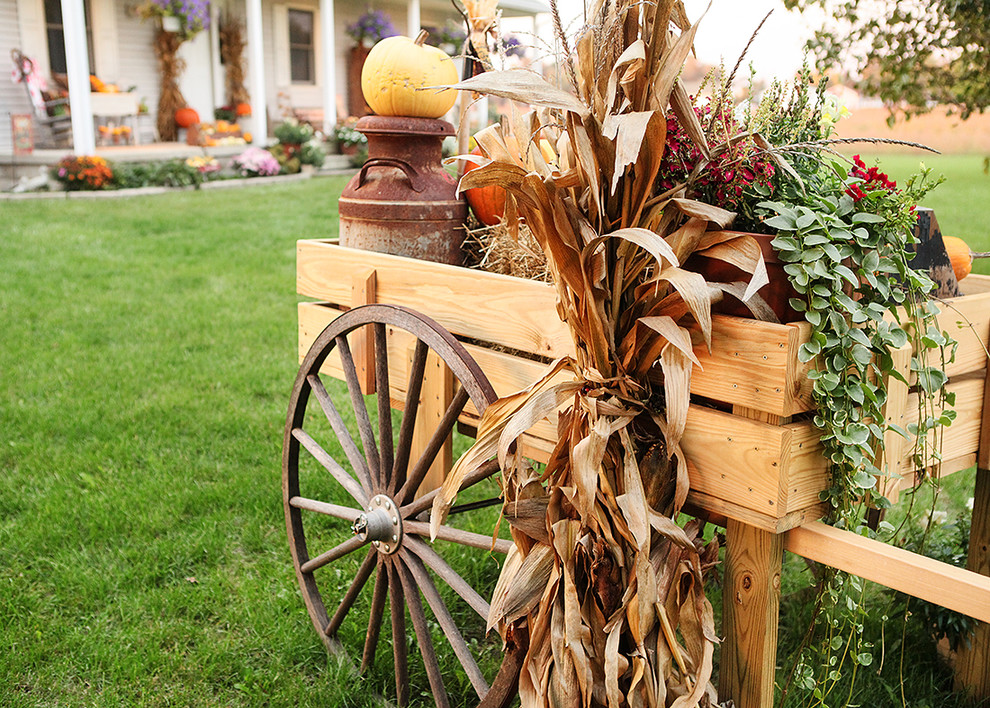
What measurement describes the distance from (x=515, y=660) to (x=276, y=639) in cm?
111

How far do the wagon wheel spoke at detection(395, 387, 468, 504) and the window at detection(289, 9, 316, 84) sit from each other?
1391 centimetres

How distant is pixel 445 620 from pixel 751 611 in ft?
2.31

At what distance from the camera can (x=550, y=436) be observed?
1928 mm

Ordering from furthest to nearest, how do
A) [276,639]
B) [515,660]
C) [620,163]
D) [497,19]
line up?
1. [276,639]
2. [497,19]
3. [515,660]
4. [620,163]

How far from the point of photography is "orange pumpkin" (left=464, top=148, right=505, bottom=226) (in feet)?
7.84

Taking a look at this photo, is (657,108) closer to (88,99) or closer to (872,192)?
(872,192)

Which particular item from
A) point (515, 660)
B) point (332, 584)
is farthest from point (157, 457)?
point (515, 660)

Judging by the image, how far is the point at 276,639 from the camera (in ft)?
8.33

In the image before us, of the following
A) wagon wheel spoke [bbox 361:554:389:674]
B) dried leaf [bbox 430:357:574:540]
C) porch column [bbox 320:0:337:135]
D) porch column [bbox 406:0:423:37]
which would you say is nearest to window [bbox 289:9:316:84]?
porch column [bbox 406:0:423:37]

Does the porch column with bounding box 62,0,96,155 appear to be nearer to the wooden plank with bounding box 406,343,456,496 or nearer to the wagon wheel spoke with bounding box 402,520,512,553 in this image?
the wooden plank with bounding box 406,343,456,496

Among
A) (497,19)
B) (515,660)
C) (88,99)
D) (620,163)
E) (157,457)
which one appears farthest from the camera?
(88,99)

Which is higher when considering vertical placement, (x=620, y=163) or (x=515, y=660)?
(x=620, y=163)

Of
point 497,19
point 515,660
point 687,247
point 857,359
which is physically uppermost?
point 497,19

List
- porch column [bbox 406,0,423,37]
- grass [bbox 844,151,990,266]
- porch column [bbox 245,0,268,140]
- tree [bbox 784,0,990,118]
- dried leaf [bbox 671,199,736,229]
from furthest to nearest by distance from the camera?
porch column [bbox 406,0,423,37] → porch column [bbox 245,0,268,140] → grass [bbox 844,151,990,266] → tree [bbox 784,0,990,118] → dried leaf [bbox 671,199,736,229]
